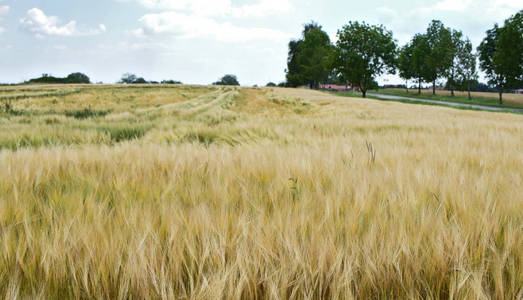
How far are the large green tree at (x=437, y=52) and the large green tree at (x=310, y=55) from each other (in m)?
17.7

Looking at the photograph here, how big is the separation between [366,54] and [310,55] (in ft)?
88.0

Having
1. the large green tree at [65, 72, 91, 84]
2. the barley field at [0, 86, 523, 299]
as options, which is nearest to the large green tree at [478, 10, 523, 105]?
the barley field at [0, 86, 523, 299]

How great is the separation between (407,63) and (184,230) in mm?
73166

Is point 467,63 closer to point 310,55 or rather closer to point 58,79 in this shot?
point 310,55

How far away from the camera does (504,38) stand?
1371 inches

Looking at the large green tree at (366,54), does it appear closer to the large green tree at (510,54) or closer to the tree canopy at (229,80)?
the large green tree at (510,54)

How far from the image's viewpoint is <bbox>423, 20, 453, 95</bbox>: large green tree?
150 ft

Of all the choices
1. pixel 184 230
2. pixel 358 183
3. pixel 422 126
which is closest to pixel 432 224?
pixel 358 183

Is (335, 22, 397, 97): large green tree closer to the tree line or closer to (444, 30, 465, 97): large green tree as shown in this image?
the tree line

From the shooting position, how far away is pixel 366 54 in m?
37.2

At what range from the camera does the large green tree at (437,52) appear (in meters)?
45.8

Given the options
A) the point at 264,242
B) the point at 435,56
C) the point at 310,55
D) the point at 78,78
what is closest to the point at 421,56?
the point at 435,56

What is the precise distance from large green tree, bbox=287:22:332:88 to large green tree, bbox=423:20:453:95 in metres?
17.7

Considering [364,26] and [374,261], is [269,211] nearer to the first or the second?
[374,261]
